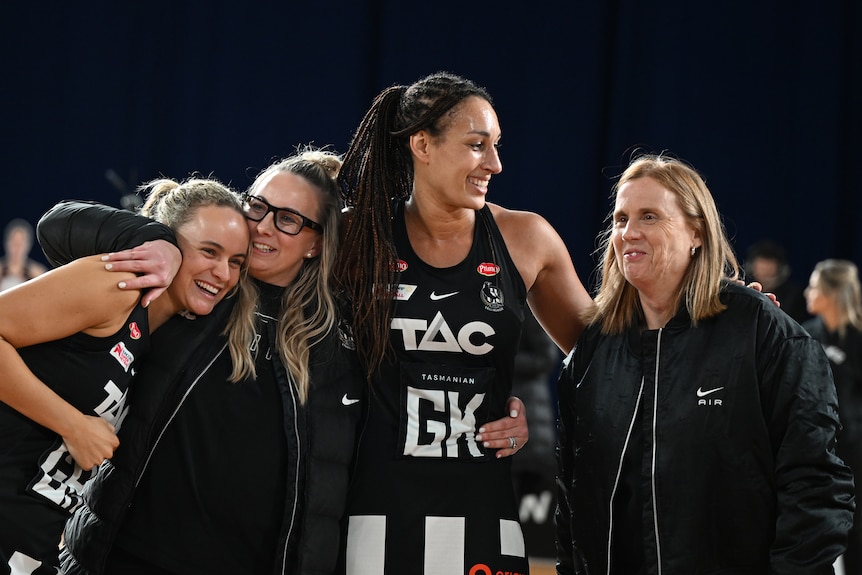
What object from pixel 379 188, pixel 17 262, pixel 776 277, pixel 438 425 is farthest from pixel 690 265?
pixel 17 262

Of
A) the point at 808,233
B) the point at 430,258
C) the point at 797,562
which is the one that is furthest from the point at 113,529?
the point at 808,233

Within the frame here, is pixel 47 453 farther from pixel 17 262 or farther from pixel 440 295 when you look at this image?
pixel 17 262

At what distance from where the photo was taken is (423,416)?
2482 millimetres

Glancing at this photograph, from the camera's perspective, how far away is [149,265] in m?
2.27

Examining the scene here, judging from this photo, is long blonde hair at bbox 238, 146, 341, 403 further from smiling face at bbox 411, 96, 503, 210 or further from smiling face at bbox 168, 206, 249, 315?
smiling face at bbox 411, 96, 503, 210

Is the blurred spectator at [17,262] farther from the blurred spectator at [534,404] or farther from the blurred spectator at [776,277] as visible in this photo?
the blurred spectator at [776,277]

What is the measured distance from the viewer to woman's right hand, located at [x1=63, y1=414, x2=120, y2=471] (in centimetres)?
218

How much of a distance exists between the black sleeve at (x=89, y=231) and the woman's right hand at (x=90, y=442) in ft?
1.34

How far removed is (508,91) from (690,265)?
5.92m

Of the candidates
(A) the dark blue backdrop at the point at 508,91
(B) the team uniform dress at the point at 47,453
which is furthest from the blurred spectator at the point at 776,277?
(B) the team uniform dress at the point at 47,453

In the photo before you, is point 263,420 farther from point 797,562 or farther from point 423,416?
point 797,562

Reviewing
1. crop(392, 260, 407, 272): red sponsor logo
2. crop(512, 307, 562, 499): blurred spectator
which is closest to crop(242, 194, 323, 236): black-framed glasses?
crop(392, 260, 407, 272): red sponsor logo

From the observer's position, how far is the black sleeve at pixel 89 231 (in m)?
2.30

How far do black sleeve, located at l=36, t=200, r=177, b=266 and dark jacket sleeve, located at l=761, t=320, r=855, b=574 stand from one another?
151 centimetres
